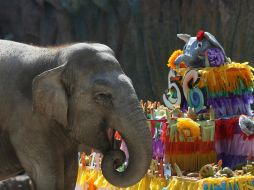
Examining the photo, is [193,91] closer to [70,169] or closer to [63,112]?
[70,169]

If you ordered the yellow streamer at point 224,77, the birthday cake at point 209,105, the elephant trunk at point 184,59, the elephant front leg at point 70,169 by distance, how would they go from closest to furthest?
1. the elephant front leg at point 70,169
2. the birthday cake at point 209,105
3. the yellow streamer at point 224,77
4. the elephant trunk at point 184,59

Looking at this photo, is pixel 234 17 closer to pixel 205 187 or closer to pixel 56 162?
pixel 205 187

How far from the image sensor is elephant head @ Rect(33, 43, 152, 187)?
265 centimetres

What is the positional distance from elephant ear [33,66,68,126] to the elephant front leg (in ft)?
0.96

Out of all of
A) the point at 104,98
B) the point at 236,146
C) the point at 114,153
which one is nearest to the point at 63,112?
the point at 104,98

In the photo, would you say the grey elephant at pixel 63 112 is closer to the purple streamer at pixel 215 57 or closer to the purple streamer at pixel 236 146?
the purple streamer at pixel 236 146

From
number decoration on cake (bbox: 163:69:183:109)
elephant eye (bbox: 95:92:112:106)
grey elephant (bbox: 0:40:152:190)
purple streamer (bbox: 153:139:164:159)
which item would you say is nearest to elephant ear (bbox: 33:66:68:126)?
grey elephant (bbox: 0:40:152:190)

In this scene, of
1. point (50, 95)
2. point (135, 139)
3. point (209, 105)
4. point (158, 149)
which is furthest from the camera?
point (209, 105)

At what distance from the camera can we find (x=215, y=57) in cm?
500

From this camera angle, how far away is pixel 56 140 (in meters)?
2.84

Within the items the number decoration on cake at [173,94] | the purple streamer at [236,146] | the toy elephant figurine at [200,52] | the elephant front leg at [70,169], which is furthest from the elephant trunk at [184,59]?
the elephant front leg at [70,169]

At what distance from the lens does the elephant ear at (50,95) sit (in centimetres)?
270

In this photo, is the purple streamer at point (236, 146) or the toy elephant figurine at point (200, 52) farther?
the toy elephant figurine at point (200, 52)

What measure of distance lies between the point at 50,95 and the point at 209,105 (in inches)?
91.8
